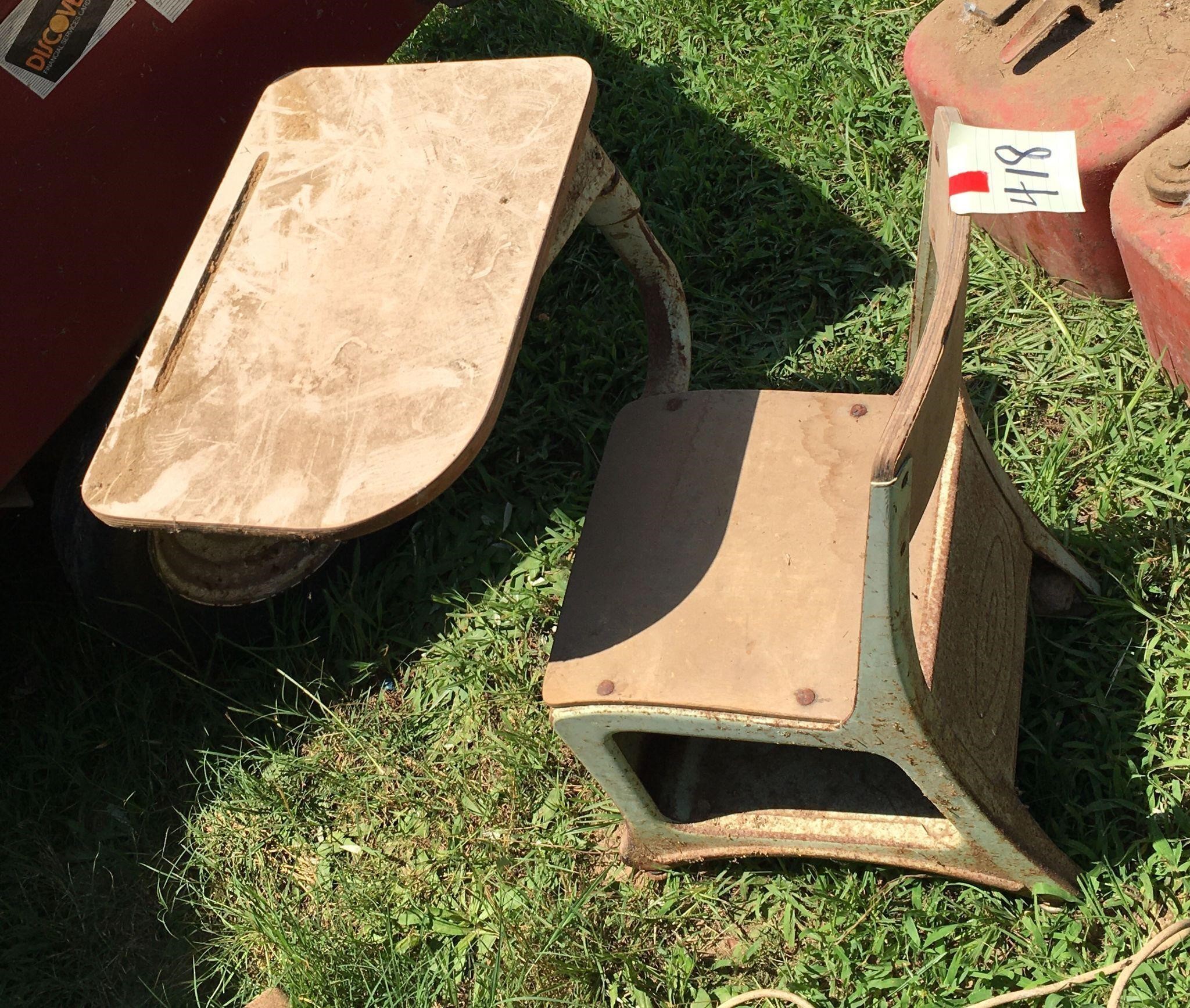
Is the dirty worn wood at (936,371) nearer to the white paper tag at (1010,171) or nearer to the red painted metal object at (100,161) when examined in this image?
the white paper tag at (1010,171)

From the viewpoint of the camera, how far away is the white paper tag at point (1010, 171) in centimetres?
137

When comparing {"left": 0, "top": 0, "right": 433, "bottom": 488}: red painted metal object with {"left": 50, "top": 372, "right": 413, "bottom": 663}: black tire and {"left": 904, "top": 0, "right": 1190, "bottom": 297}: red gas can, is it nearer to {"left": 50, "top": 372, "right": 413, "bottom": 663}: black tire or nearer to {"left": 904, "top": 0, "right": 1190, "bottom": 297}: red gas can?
{"left": 50, "top": 372, "right": 413, "bottom": 663}: black tire

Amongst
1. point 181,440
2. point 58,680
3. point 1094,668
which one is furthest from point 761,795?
point 58,680

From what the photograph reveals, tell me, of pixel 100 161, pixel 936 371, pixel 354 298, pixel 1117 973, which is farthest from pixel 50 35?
pixel 1117 973

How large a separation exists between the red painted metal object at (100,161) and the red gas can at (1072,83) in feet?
4.88

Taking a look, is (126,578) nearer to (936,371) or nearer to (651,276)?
(651,276)

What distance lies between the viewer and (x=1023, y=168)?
4.84ft

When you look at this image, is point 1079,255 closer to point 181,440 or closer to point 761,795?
point 761,795

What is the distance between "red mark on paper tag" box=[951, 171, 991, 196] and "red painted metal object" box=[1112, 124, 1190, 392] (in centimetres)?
73

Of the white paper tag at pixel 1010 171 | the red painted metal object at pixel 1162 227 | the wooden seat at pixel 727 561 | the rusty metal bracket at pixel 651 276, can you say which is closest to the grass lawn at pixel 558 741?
the red painted metal object at pixel 1162 227

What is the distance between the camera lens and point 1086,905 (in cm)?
179

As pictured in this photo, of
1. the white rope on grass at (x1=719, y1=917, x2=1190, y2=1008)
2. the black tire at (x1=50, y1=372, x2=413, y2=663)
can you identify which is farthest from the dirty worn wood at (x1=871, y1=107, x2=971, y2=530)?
the black tire at (x1=50, y1=372, x2=413, y2=663)

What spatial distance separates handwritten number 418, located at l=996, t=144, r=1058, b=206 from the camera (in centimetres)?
144

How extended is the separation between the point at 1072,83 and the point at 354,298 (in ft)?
4.87
